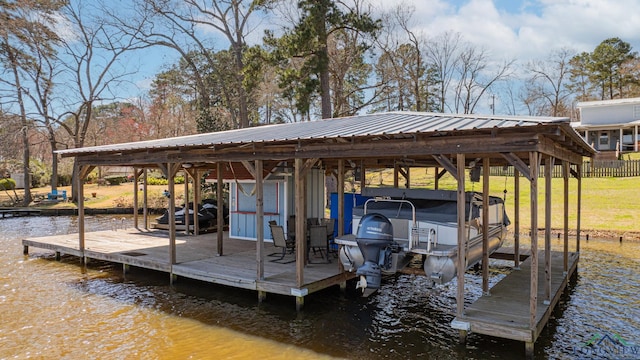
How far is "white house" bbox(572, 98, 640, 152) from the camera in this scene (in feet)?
105

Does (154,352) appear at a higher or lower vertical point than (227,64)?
lower

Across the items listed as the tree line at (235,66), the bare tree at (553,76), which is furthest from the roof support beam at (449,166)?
the bare tree at (553,76)

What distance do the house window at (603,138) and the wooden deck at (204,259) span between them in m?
31.8

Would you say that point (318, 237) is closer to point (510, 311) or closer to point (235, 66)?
point (510, 311)

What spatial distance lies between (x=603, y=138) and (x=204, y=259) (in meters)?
34.2

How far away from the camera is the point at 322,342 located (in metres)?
6.50

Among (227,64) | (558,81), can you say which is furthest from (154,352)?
(558,81)

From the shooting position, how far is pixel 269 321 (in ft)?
24.3

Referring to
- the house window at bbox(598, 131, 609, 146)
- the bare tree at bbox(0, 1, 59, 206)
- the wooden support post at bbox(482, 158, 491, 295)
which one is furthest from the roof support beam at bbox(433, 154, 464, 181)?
the house window at bbox(598, 131, 609, 146)

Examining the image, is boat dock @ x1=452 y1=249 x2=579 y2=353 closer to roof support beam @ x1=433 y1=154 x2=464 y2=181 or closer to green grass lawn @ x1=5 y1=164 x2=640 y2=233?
roof support beam @ x1=433 y1=154 x2=464 y2=181

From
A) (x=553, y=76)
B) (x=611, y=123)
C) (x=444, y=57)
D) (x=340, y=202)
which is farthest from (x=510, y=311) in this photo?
(x=553, y=76)

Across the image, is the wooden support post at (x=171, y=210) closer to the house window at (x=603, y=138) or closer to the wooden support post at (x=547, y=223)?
the wooden support post at (x=547, y=223)

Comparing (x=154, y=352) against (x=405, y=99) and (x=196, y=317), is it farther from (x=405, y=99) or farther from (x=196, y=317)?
(x=405, y=99)

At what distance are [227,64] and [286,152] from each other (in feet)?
78.4
